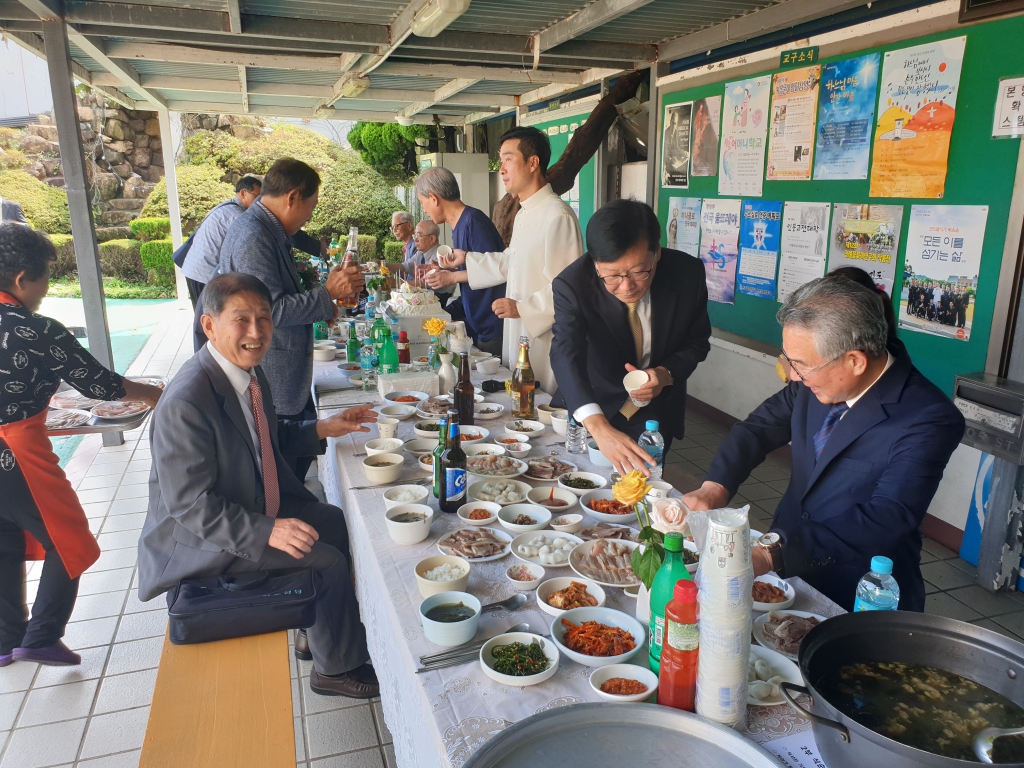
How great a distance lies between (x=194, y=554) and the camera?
91.2 inches

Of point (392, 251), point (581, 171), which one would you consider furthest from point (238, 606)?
point (392, 251)

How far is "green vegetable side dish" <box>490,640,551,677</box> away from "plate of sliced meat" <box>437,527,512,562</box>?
1.39ft

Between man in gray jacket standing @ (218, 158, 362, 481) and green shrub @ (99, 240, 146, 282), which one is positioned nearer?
man in gray jacket standing @ (218, 158, 362, 481)

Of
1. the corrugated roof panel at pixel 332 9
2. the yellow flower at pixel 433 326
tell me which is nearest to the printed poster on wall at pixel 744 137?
the corrugated roof panel at pixel 332 9

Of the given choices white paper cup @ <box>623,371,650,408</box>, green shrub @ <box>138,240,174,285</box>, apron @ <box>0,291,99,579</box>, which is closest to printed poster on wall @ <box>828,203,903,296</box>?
white paper cup @ <box>623,371,650,408</box>

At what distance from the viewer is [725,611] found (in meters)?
1.16

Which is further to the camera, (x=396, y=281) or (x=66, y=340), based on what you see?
(x=396, y=281)

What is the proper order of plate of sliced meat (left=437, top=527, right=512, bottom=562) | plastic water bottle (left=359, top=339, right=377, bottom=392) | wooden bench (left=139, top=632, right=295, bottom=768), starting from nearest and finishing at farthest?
wooden bench (left=139, top=632, right=295, bottom=768) → plate of sliced meat (left=437, top=527, right=512, bottom=562) → plastic water bottle (left=359, top=339, right=377, bottom=392)

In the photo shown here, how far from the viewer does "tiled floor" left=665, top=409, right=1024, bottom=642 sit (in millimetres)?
3279

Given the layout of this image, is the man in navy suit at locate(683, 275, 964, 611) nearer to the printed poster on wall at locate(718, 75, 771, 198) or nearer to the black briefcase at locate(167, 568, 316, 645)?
the black briefcase at locate(167, 568, 316, 645)

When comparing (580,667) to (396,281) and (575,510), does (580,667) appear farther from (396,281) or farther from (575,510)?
(396,281)

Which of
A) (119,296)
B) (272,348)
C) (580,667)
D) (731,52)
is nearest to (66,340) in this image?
(272,348)

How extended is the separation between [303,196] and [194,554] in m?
2.04

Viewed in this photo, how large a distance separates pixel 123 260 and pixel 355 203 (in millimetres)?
5960
